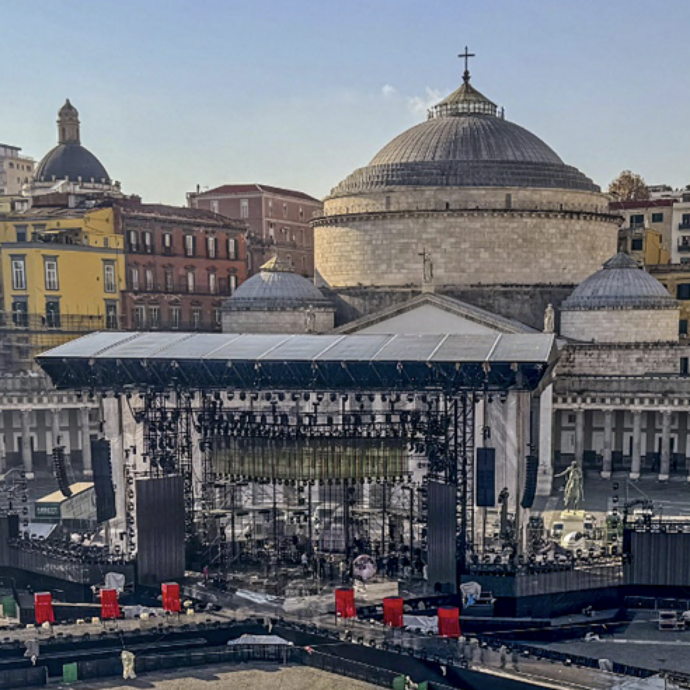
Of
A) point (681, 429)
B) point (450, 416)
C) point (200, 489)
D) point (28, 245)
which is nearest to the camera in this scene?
point (450, 416)

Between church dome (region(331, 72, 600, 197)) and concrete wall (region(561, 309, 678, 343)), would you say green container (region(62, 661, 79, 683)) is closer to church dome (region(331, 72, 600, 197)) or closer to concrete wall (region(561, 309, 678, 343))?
concrete wall (region(561, 309, 678, 343))

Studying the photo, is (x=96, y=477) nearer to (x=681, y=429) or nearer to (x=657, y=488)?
(x=657, y=488)

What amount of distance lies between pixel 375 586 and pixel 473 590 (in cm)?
296

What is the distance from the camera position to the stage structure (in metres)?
29.2

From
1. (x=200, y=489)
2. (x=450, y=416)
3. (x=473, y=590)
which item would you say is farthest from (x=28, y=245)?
(x=473, y=590)

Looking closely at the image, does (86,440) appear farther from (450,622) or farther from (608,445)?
(450,622)

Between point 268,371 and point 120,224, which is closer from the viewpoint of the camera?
point 268,371

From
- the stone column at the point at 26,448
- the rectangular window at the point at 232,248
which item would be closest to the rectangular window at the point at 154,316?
the rectangular window at the point at 232,248

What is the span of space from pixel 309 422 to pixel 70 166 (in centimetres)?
5658

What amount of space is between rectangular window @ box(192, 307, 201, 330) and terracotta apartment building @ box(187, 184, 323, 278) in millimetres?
10915

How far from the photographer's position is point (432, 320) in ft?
146

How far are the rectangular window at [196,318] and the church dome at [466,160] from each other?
553 inches

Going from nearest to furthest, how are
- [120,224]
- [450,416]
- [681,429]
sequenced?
[450,416] → [681,429] → [120,224]

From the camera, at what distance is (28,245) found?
170 feet
